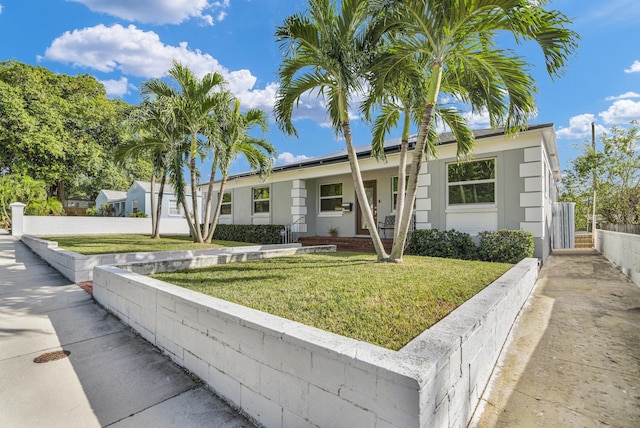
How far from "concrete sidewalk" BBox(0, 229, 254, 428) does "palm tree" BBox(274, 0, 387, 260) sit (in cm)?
409

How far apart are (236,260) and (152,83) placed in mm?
7028

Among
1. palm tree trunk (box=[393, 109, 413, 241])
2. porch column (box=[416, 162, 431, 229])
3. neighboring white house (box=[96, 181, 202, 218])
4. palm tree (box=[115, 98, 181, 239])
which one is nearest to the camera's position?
palm tree trunk (box=[393, 109, 413, 241])

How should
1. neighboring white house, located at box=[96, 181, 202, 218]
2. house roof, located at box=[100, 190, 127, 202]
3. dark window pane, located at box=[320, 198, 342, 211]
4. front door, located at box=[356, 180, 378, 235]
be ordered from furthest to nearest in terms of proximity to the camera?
house roof, located at box=[100, 190, 127, 202] < neighboring white house, located at box=[96, 181, 202, 218] < dark window pane, located at box=[320, 198, 342, 211] < front door, located at box=[356, 180, 378, 235]

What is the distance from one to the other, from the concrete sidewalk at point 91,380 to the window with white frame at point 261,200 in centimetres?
1035

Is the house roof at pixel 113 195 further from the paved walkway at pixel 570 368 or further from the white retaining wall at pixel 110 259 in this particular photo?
the paved walkway at pixel 570 368

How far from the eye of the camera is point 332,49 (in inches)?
209

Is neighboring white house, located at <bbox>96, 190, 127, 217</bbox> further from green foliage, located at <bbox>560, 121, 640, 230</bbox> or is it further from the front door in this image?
green foliage, located at <bbox>560, 121, 640, 230</bbox>

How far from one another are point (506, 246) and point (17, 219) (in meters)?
22.6

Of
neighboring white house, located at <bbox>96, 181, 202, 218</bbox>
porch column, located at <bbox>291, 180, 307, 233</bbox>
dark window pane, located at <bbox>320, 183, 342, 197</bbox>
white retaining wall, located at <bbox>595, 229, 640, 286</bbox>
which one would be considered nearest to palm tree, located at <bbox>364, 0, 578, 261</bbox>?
white retaining wall, located at <bbox>595, 229, 640, 286</bbox>

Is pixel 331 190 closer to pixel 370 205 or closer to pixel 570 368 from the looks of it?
pixel 370 205

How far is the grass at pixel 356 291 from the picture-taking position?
261 centimetres

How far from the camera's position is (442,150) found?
892cm

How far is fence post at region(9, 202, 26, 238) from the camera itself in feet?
53.4

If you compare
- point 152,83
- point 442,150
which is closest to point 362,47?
point 442,150
